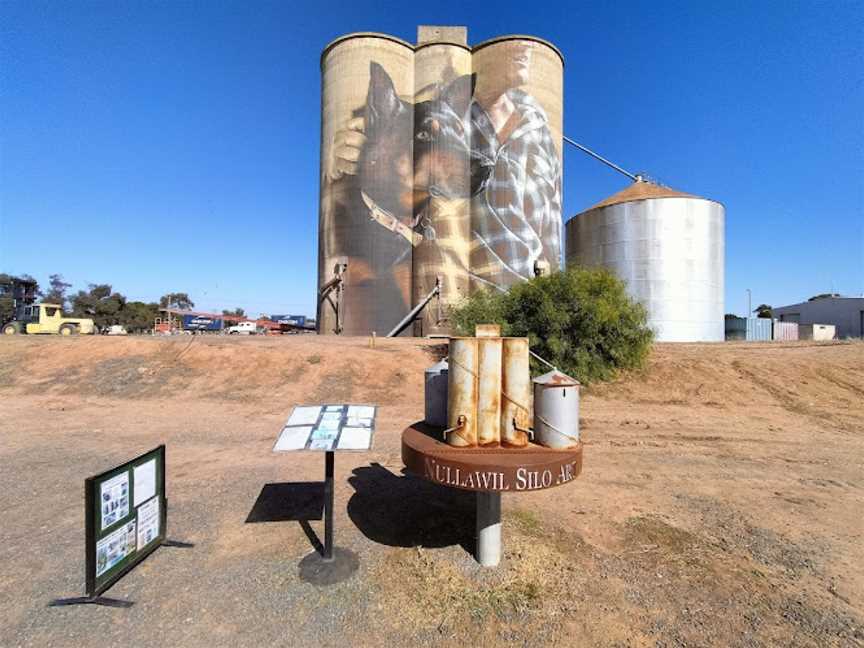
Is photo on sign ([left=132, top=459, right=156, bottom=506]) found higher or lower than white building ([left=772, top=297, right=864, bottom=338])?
lower

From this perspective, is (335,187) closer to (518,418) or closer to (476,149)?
(476,149)

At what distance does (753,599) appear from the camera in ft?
13.1

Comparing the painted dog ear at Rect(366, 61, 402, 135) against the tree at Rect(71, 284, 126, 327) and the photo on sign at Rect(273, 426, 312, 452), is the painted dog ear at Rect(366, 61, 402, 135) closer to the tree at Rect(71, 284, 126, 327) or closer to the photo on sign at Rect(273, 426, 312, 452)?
the photo on sign at Rect(273, 426, 312, 452)

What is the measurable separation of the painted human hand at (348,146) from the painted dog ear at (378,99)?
3.10 ft

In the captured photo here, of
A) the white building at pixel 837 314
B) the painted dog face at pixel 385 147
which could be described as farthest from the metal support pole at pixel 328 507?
the white building at pixel 837 314

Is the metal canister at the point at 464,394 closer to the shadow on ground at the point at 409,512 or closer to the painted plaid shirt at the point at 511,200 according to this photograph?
the shadow on ground at the point at 409,512

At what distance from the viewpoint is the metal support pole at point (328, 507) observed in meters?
4.44

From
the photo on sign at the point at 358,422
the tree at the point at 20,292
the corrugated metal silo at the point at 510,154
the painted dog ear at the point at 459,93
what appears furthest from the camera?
the tree at the point at 20,292

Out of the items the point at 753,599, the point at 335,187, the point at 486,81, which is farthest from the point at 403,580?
the point at 486,81

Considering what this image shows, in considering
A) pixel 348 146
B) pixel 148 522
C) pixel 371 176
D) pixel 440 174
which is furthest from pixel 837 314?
pixel 148 522

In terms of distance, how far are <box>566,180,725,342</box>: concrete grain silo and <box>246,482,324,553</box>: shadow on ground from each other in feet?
106

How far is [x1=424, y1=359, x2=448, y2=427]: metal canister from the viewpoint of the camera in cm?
484

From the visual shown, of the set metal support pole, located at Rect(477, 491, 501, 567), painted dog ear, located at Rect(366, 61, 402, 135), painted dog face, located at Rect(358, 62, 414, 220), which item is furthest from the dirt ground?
painted dog ear, located at Rect(366, 61, 402, 135)

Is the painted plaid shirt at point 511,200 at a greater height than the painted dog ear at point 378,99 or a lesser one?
lesser
